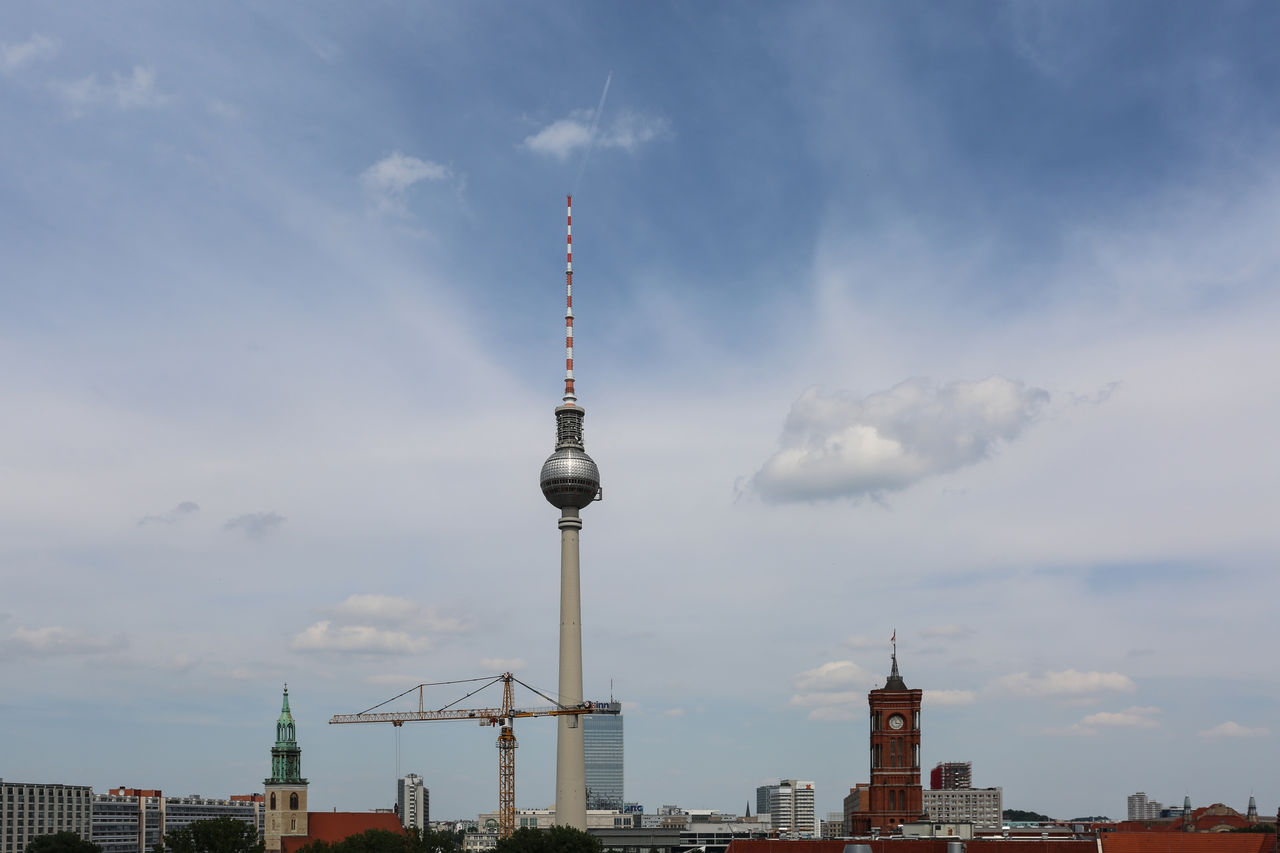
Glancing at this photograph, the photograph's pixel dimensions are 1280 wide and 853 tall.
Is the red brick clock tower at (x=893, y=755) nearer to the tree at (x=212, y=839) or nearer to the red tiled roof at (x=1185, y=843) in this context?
the red tiled roof at (x=1185, y=843)

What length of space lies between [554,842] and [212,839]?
50.4m

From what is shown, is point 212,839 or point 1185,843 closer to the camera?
point 1185,843

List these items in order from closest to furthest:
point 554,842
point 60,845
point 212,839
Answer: point 554,842 → point 212,839 → point 60,845

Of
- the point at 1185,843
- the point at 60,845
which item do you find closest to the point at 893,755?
the point at 1185,843

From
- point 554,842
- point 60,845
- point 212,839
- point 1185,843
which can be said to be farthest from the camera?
point 60,845

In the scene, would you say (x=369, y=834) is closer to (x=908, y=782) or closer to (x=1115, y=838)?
(x=908, y=782)

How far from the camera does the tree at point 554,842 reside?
149625 mm

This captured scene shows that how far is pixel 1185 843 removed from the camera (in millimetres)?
138625

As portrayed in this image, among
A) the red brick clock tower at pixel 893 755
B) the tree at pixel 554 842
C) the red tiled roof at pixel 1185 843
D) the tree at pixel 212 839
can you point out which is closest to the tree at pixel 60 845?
the tree at pixel 212 839

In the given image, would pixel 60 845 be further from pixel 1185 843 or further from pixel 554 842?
pixel 1185 843

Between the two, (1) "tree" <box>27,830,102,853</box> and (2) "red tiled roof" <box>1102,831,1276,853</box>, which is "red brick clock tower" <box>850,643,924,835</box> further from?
(1) "tree" <box>27,830,102,853</box>

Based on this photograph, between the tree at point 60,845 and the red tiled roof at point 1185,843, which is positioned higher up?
the red tiled roof at point 1185,843

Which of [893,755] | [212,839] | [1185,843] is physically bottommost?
[212,839]

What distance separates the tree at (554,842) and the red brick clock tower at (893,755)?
38515mm
